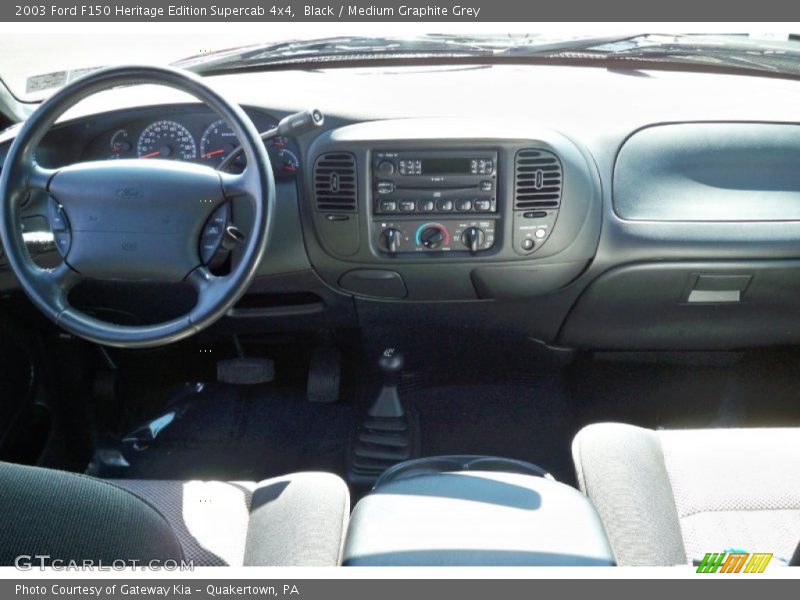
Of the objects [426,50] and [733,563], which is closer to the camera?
[733,563]

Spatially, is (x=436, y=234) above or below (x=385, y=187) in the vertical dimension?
below

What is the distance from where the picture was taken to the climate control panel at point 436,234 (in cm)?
196

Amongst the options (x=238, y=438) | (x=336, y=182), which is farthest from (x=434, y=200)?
(x=238, y=438)

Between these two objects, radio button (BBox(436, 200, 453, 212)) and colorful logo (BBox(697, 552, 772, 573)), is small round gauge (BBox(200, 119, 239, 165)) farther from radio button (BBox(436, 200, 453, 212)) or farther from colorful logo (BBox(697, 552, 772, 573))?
colorful logo (BBox(697, 552, 772, 573))

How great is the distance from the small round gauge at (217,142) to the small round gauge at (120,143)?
200 mm

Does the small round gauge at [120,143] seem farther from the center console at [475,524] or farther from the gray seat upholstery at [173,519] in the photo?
the center console at [475,524]

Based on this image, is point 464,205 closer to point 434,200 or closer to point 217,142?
point 434,200

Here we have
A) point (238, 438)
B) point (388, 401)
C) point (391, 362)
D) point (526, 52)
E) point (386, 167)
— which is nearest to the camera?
point (386, 167)

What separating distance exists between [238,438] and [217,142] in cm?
105

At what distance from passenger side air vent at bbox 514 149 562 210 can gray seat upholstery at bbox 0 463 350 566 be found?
831 millimetres

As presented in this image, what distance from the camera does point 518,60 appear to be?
2.15 meters

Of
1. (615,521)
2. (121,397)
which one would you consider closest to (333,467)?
(121,397)

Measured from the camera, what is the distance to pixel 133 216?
160cm

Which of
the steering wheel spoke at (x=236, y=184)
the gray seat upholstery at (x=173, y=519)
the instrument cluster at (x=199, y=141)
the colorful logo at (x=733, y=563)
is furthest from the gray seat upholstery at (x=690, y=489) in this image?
the instrument cluster at (x=199, y=141)
